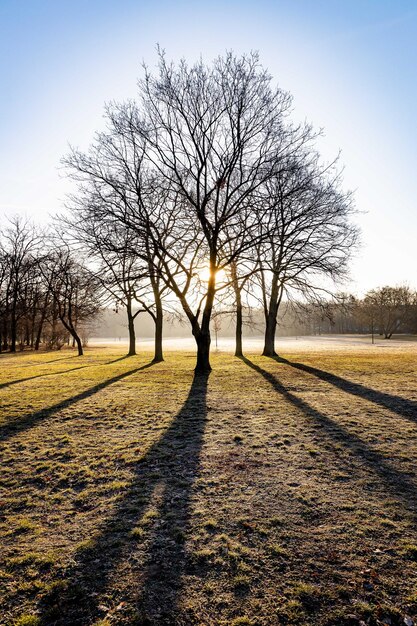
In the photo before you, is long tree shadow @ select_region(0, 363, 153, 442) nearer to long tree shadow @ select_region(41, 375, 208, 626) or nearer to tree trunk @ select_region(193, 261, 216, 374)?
long tree shadow @ select_region(41, 375, 208, 626)

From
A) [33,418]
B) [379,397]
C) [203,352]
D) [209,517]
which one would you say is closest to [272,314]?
[203,352]

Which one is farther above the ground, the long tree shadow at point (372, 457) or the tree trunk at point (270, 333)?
the tree trunk at point (270, 333)

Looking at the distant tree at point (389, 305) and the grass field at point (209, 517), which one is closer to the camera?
the grass field at point (209, 517)

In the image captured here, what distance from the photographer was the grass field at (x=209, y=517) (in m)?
2.74

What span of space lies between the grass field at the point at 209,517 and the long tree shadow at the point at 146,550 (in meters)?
0.02

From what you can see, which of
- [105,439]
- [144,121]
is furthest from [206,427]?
[144,121]

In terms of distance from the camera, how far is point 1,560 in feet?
10.8

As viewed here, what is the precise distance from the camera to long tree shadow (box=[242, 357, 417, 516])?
176 inches

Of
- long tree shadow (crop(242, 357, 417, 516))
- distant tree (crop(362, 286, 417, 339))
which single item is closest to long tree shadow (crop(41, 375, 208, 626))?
long tree shadow (crop(242, 357, 417, 516))

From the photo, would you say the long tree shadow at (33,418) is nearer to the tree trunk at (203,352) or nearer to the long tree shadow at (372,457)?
the tree trunk at (203,352)

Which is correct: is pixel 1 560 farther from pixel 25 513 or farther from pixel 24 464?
pixel 24 464

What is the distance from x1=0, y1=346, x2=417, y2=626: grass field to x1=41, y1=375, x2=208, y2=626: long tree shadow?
0.02m

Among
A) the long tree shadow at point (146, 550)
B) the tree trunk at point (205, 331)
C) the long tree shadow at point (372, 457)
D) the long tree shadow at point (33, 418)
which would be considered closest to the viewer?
the long tree shadow at point (146, 550)

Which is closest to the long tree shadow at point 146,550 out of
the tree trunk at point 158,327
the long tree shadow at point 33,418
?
the long tree shadow at point 33,418
